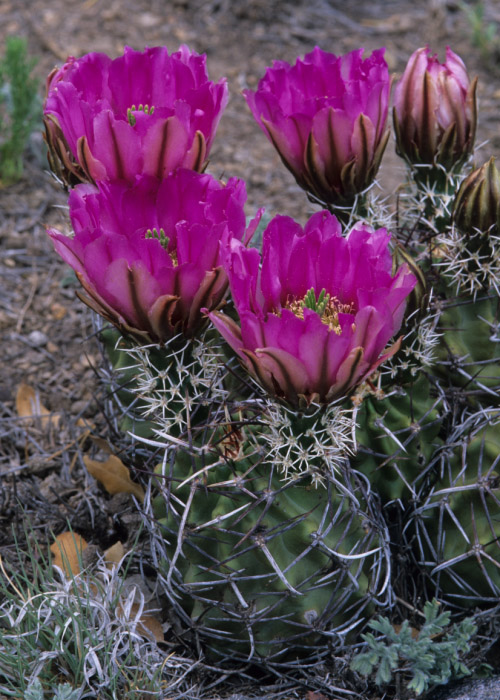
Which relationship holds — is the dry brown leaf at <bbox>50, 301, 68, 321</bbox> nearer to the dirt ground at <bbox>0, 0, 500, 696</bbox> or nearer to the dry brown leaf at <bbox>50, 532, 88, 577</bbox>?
the dirt ground at <bbox>0, 0, 500, 696</bbox>

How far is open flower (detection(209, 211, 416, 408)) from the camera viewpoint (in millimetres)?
1263

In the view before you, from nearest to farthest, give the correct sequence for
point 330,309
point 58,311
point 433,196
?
point 330,309
point 433,196
point 58,311

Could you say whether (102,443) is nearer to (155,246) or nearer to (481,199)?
(155,246)

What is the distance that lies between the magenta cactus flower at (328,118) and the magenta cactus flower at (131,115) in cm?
12

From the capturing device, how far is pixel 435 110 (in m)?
1.77

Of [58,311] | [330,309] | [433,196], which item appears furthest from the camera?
[58,311]

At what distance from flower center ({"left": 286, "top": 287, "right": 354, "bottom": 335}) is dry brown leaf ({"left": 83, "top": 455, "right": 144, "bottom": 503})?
81 cm

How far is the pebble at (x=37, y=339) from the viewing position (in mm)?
2705

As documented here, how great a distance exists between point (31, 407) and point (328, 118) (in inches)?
52.1

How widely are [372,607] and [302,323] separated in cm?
72

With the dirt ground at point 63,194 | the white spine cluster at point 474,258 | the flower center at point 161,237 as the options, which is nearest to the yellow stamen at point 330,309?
the flower center at point 161,237

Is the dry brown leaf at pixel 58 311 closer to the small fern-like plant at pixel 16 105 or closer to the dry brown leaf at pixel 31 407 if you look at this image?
the dry brown leaf at pixel 31 407

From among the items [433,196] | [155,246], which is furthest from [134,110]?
[433,196]

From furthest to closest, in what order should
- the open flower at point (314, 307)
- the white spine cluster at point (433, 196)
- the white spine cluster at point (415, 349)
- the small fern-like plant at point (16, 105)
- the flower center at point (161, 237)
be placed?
the small fern-like plant at point (16, 105)
the white spine cluster at point (433, 196)
the white spine cluster at point (415, 349)
the flower center at point (161, 237)
the open flower at point (314, 307)
